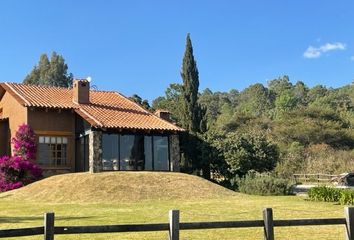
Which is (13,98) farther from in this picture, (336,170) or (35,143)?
(336,170)

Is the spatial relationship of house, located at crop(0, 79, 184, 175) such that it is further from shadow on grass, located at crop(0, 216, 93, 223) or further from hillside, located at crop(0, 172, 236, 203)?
shadow on grass, located at crop(0, 216, 93, 223)

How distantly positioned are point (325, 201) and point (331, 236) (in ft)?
35.5

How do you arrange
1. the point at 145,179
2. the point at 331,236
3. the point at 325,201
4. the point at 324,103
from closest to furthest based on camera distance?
1. the point at 331,236
2. the point at 325,201
3. the point at 145,179
4. the point at 324,103

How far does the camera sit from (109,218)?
16.1 m

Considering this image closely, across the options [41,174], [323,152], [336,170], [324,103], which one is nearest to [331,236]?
[41,174]

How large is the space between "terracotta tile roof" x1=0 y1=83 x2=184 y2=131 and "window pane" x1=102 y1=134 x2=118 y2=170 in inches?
39.8

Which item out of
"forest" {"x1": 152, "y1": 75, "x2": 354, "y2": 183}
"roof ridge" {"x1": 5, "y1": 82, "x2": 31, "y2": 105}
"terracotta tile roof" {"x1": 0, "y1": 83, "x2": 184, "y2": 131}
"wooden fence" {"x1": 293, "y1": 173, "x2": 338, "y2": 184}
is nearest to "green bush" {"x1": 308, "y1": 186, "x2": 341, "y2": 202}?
"forest" {"x1": 152, "y1": 75, "x2": 354, "y2": 183}

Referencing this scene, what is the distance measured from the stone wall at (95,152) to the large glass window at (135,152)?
49 cm

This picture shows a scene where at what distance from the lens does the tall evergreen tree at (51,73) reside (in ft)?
301

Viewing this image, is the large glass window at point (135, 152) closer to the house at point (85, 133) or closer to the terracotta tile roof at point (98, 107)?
the house at point (85, 133)

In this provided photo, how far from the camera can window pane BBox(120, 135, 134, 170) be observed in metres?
30.8

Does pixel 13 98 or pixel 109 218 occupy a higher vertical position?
pixel 13 98

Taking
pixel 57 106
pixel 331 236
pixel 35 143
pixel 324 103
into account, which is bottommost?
pixel 331 236

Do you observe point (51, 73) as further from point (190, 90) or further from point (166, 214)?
point (166, 214)
